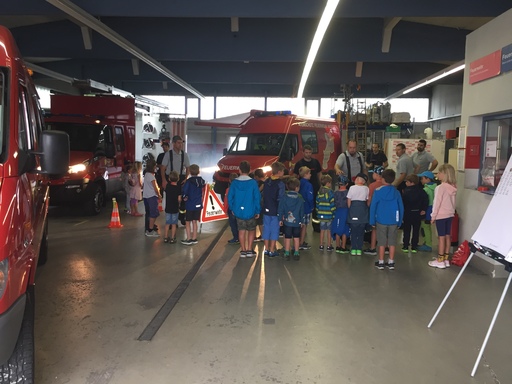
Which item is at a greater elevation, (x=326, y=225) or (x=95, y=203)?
(x=326, y=225)

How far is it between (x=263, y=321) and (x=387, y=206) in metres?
3.04

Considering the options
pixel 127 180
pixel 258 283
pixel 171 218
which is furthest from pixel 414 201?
pixel 127 180

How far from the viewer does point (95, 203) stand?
35.9 ft

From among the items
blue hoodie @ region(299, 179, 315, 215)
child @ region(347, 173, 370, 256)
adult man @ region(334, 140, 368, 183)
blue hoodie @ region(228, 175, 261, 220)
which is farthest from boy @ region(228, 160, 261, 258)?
adult man @ region(334, 140, 368, 183)

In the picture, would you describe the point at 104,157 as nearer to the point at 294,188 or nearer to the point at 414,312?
the point at 294,188

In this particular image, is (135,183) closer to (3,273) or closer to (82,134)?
(82,134)

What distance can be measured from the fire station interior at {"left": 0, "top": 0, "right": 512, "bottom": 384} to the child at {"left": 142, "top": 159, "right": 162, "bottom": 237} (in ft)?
1.39

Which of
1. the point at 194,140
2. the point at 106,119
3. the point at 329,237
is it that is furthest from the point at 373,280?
the point at 194,140

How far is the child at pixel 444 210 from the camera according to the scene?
6785 millimetres

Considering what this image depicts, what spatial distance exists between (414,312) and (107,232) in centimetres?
659

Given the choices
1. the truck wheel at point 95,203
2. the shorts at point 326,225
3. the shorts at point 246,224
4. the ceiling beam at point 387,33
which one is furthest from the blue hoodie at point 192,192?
the ceiling beam at point 387,33

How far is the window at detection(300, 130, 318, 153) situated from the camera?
37.1 ft

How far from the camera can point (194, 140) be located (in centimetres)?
2908

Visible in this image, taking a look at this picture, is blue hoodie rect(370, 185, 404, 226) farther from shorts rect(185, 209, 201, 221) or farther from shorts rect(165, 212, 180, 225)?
shorts rect(165, 212, 180, 225)
